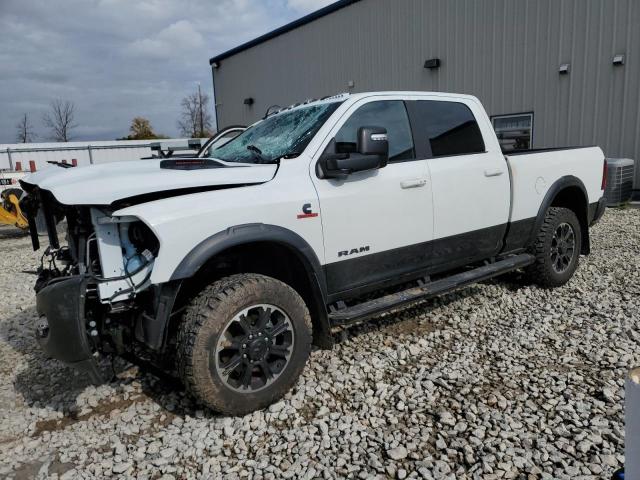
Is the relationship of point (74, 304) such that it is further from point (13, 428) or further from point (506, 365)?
point (506, 365)

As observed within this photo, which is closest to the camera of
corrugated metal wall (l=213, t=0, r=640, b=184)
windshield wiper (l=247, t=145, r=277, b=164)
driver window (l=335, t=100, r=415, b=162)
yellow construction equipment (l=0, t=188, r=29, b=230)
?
windshield wiper (l=247, t=145, r=277, b=164)

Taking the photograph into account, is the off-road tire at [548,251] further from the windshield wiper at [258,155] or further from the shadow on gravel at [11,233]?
the shadow on gravel at [11,233]

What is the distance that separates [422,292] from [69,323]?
8.08ft

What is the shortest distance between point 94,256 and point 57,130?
174 feet

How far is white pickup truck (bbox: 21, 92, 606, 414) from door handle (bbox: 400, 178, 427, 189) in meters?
0.03

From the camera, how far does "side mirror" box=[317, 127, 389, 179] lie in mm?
3199

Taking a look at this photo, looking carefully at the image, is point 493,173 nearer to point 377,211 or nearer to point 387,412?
point 377,211

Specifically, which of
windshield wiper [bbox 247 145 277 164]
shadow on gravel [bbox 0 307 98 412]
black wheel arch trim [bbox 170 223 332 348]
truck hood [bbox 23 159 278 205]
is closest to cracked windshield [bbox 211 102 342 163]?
windshield wiper [bbox 247 145 277 164]

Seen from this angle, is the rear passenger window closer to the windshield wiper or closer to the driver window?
the driver window

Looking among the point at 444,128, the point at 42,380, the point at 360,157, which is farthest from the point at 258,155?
the point at 42,380

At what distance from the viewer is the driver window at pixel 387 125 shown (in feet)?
11.8

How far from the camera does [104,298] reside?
275 cm

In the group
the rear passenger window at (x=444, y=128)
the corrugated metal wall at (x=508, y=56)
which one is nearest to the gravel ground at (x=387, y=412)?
the rear passenger window at (x=444, y=128)

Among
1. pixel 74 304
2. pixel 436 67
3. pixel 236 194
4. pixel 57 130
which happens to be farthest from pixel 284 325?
pixel 57 130
